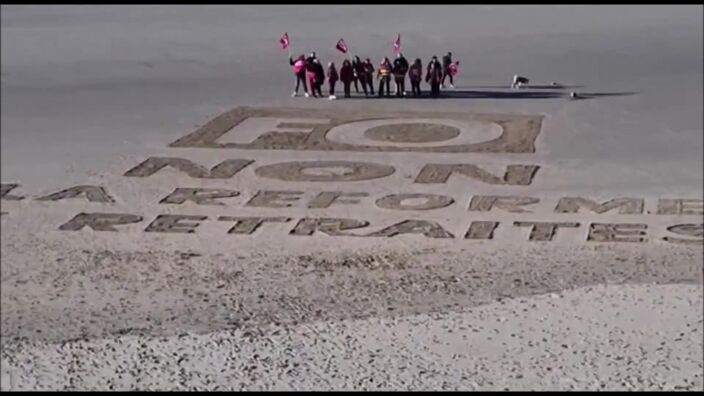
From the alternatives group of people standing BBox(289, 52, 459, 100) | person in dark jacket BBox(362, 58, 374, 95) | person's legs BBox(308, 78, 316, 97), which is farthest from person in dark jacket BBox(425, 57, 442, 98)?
person's legs BBox(308, 78, 316, 97)

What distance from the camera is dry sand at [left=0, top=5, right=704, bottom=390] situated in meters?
9.65

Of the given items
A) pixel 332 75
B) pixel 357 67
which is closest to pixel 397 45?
pixel 357 67

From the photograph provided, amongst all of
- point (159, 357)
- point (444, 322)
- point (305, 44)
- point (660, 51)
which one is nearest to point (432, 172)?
point (660, 51)

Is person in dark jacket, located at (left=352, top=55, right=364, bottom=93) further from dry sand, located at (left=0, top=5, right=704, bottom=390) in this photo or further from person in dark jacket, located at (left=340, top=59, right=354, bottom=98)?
dry sand, located at (left=0, top=5, right=704, bottom=390)

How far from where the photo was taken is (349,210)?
15625 millimetres

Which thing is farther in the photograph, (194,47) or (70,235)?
(70,235)

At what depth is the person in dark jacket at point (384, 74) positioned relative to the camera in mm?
5738

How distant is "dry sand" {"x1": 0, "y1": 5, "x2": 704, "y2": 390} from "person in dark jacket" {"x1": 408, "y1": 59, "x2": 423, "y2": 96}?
10.3 inches

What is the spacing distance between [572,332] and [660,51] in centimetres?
539

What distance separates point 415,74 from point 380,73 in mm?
153

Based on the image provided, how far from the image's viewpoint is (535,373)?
950 cm

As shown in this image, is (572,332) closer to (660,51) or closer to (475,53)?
(475,53)

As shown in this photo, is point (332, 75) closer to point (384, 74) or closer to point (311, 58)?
point (311, 58)

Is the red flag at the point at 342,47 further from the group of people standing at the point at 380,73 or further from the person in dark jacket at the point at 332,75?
the person in dark jacket at the point at 332,75
